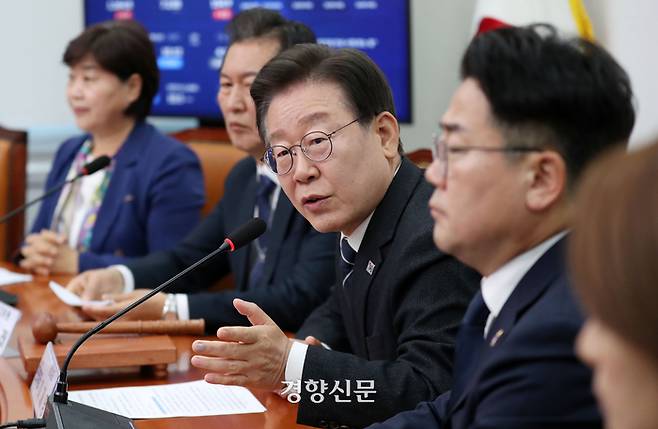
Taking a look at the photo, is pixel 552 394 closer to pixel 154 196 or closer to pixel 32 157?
pixel 154 196

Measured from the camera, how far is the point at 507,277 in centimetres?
132

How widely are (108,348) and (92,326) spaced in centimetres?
15

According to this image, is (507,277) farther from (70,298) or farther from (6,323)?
(70,298)

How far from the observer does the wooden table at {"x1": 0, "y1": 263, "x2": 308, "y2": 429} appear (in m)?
1.73

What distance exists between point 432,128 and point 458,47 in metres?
0.37

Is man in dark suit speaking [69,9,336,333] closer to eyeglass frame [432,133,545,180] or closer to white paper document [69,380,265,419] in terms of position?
white paper document [69,380,265,419]

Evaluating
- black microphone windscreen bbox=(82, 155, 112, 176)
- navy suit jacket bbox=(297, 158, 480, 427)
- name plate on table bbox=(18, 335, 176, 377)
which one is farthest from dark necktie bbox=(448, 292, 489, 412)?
black microphone windscreen bbox=(82, 155, 112, 176)

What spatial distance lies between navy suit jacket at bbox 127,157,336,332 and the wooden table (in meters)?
0.27

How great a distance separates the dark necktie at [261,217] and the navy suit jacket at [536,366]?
4.83 feet

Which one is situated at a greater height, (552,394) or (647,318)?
(647,318)

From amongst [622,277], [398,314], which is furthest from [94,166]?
[622,277]

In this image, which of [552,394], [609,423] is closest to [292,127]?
[552,394]

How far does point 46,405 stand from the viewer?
5.45ft

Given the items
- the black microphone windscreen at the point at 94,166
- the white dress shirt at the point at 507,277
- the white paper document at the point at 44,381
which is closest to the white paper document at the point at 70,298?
the black microphone windscreen at the point at 94,166
